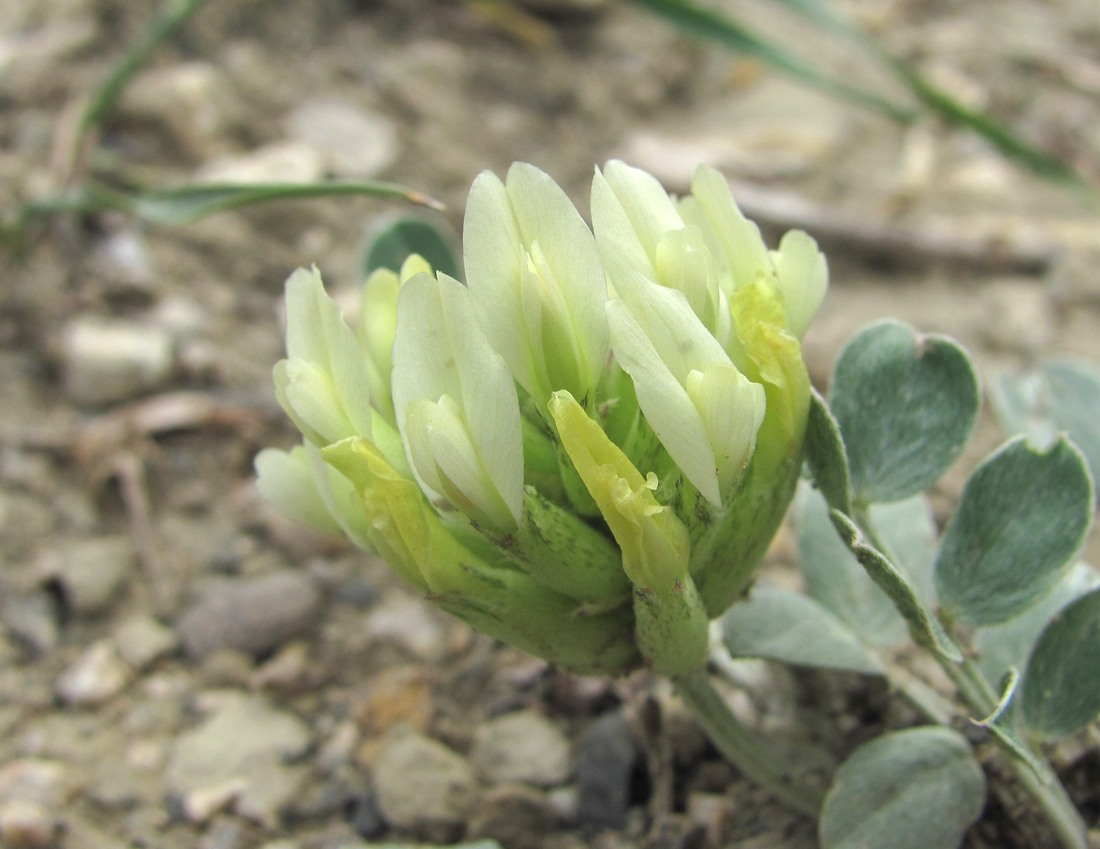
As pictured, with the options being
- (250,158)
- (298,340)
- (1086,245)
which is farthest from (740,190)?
(298,340)

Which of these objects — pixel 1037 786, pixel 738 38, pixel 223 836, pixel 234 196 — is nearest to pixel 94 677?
pixel 223 836

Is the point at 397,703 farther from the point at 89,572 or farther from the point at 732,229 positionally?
the point at 732,229

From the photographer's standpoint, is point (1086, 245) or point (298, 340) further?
point (1086, 245)

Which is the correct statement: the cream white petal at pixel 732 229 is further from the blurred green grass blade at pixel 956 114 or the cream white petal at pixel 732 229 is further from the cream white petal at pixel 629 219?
the blurred green grass blade at pixel 956 114

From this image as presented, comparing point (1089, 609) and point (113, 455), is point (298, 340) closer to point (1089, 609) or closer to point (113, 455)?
point (1089, 609)

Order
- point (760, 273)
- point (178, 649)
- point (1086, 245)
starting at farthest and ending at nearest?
1. point (1086, 245)
2. point (178, 649)
3. point (760, 273)

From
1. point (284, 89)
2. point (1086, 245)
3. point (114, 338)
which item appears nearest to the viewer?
point (114, 338)

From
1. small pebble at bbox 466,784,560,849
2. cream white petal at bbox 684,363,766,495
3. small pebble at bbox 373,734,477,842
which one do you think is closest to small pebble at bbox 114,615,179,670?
small pebble at bbox 373,734,477,842
